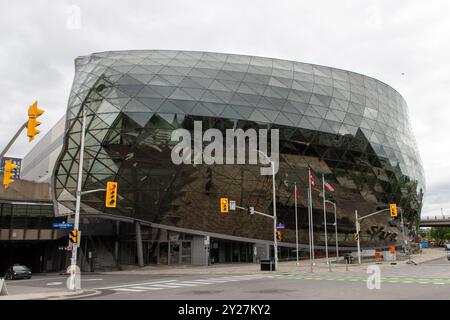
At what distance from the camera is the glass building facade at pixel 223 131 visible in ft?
152

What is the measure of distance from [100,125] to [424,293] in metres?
39.5

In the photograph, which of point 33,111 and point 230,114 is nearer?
point 33,111

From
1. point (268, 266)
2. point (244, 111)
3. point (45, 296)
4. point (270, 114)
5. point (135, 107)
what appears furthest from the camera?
point (270, 114)

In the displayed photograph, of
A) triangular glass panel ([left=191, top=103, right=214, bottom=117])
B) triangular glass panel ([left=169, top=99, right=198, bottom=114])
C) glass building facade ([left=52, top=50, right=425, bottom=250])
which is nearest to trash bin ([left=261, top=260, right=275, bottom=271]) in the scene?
glass building facade ([left=52, top=50, right=425, bottom=250])

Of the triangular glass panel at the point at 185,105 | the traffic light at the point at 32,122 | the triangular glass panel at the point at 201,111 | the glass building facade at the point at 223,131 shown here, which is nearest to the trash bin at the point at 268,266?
the glass building facade at the point at 223,131

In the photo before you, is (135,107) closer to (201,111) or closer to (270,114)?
(201,111)

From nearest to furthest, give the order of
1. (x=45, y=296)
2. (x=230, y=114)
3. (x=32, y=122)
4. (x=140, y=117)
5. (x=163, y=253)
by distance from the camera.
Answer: (x=32, y=122) < (x=45, y=296) < (x=140, y=117) < (x=163, y=253) < (x=230, y=114)

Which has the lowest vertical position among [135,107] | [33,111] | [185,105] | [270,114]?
[33,111]

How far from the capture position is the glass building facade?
46.4 metres

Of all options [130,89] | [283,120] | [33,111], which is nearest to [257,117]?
[283,120]

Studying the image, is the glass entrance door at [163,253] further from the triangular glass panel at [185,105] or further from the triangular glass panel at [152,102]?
the triangular glass panel at [152,102]

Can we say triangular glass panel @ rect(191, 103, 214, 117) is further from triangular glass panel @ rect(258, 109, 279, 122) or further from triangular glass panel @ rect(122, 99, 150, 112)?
triangular glass panel @ rect(258, 109, 279, 122)

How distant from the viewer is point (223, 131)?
4884cm

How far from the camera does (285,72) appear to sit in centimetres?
A: 5822
